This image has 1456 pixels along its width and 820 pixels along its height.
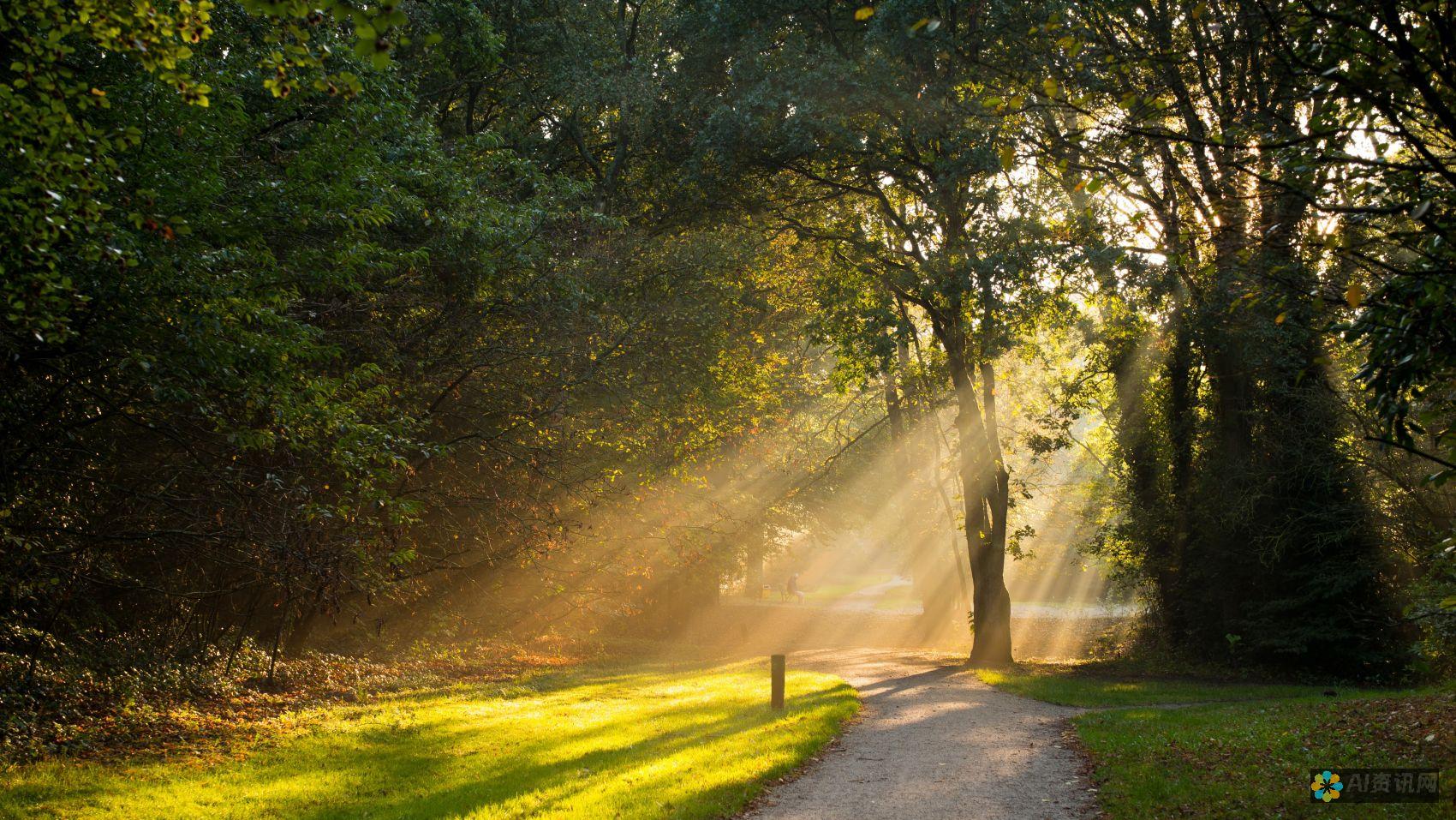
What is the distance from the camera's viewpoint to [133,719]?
33.6ft

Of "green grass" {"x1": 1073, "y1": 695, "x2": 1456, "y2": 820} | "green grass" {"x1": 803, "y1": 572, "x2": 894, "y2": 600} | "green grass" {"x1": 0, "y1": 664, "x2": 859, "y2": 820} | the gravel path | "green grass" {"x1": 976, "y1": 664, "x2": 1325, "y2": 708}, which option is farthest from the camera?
"green grass" {"x1": 803, "y1": 572, "x2": 894, "y2": 600}

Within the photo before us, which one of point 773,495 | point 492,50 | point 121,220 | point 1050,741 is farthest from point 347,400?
point 773,495

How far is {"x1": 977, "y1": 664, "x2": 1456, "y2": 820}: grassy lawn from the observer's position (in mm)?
7176

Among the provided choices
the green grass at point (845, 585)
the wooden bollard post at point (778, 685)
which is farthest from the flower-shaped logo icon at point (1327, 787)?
the green grass at point (845, 585)

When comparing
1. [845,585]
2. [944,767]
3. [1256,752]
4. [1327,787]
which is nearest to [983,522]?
[944,767]

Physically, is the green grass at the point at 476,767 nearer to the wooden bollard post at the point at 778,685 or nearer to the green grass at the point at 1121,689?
the wooden bollard post at the point at 778,685

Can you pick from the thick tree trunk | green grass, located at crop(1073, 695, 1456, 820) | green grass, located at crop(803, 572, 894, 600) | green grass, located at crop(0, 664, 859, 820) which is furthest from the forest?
green grass, located at crop(803, 572, 894, 600)

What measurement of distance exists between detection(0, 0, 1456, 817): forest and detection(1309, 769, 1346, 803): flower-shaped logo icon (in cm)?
192

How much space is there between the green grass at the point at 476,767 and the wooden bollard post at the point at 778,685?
0.33 m

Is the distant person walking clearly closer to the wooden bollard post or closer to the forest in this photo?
the forest

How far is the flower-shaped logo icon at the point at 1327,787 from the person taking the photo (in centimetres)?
697

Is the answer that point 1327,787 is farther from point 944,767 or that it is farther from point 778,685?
point 778,685

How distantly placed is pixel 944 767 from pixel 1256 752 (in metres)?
3.09

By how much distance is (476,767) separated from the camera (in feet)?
Answer: 31.6
